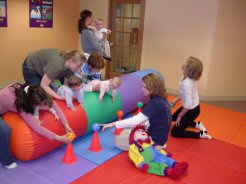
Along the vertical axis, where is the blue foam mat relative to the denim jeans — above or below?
below

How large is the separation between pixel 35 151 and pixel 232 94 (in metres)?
4.67

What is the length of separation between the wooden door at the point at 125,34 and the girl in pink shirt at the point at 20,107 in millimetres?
4250

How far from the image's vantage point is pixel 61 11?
7.00 metres

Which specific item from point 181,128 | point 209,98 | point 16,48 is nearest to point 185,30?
point 209,98

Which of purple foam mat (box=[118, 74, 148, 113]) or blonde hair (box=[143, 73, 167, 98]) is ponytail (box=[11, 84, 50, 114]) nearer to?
blonde hair (box=[143, 73, 167, 98])

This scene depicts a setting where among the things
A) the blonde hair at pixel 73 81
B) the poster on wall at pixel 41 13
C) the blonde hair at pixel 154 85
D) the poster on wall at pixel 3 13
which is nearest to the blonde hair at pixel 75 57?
the blonde hair at pixel 73 81

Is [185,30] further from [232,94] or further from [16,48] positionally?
[16,48]

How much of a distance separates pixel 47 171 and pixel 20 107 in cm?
71

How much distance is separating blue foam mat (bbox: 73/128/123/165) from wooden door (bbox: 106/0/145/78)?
3.38 m

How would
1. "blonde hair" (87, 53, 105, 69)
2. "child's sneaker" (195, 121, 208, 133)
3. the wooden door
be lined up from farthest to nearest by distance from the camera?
1. the wooden door
2. "child's sneaker" (195, 121, 208, 133)
3. "blonde hair" (87, 53, 105, 69)

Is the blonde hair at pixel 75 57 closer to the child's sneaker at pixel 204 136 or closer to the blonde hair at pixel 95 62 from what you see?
the blonde hair at pixel 95 62

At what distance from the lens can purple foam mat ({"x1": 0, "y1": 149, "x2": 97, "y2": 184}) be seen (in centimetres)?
260

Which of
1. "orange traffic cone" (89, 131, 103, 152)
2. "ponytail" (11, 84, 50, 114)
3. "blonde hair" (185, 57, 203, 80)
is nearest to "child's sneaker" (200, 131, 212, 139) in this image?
"blonde hair" (185, 57, 203, 80)

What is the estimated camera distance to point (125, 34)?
6.98 metres
